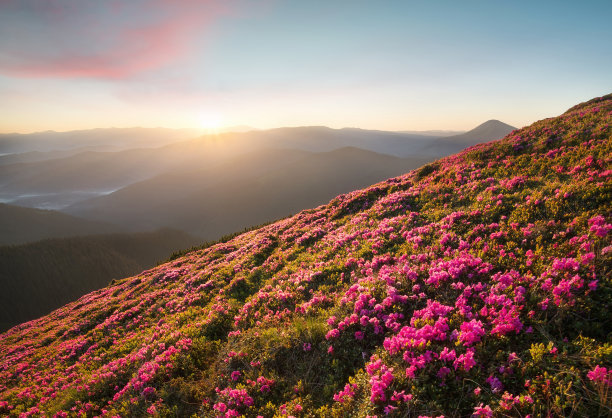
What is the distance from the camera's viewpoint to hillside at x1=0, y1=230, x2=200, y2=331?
49.9 meters

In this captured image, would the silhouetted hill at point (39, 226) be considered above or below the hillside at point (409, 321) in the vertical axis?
below

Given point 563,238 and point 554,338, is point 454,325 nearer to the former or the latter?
point 554,338

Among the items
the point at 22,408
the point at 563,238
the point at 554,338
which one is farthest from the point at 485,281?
the point at 22,408

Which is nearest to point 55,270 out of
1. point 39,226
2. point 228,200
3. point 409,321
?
point 409,321

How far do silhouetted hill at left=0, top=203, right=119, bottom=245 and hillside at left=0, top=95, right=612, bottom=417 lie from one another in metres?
152

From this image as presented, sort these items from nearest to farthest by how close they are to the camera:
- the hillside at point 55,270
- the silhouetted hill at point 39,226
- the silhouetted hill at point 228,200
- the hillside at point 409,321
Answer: the hillside at point 409,321 < the hillside at point 55,270 < the silhouetted hill at point 39,226 < the silhouetted hill at point 228,200

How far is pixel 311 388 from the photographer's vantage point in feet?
19.5

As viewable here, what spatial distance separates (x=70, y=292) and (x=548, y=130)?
8195cm

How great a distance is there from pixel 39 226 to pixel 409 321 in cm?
19104

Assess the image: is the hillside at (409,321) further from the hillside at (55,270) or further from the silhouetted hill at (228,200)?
the silhouetted hill at (228,200)

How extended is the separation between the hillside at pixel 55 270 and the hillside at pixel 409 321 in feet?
182

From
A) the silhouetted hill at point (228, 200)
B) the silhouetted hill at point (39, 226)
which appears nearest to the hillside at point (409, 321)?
the silhouetted hill at point (228, 200)

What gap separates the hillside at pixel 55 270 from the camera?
49.9 m

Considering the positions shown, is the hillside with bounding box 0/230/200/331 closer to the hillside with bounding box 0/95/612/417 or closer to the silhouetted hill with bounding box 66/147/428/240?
the silhouetted hill with bounding box 66/147/428/240
